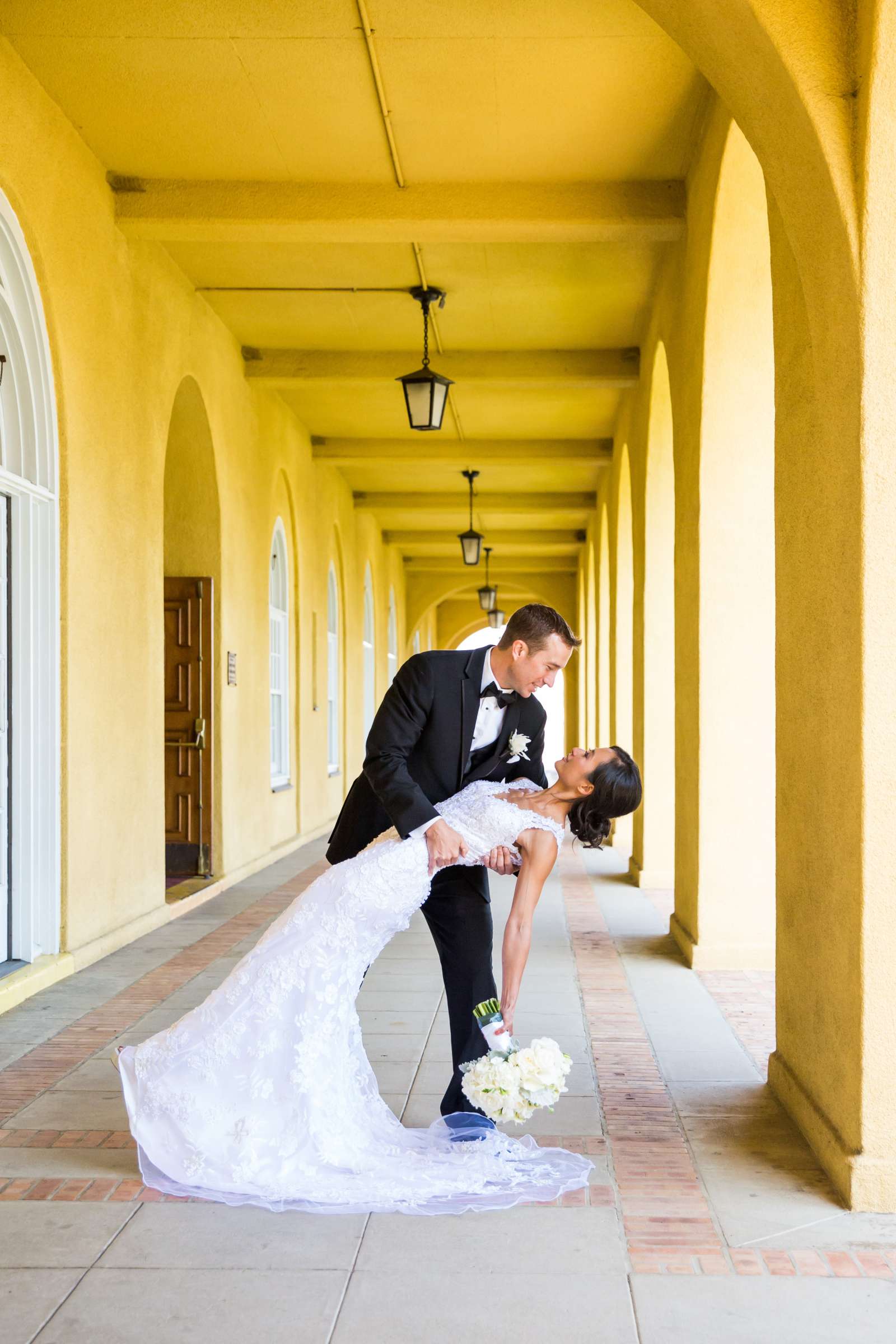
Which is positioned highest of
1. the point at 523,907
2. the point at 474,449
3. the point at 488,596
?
the point at 474,449

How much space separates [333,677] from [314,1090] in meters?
12.4

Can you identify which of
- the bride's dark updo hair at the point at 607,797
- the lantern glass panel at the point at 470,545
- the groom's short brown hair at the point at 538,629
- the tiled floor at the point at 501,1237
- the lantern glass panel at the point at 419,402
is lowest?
the tiled floor at the point at 501,1237

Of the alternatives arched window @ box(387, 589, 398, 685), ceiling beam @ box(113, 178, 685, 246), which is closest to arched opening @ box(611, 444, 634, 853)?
ceiling beam @ box(113, 178, 685, 246)

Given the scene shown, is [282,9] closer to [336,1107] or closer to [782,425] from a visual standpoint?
[782,425]

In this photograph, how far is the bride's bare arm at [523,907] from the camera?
3498 mm

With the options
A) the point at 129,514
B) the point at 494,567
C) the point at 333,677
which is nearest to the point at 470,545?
the point at 333,677

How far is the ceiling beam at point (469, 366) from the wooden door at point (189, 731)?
2.09 meters

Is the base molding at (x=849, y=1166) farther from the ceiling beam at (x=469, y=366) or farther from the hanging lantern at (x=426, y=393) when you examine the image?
the ceiling beam at (x=469, y=366)

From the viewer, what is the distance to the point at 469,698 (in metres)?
3.85

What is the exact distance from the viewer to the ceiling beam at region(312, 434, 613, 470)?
43.4 ft

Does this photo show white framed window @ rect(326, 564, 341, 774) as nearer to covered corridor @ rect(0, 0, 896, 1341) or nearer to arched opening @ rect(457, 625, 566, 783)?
covered corridor @ rect(0, 0, 896, 1341)

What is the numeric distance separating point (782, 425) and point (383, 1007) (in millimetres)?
3102

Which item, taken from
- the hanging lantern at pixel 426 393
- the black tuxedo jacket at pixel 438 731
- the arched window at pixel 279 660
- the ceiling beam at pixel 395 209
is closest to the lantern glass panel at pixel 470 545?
the arched window at pixel 279 660

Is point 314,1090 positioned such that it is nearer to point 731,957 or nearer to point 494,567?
point 731,957
